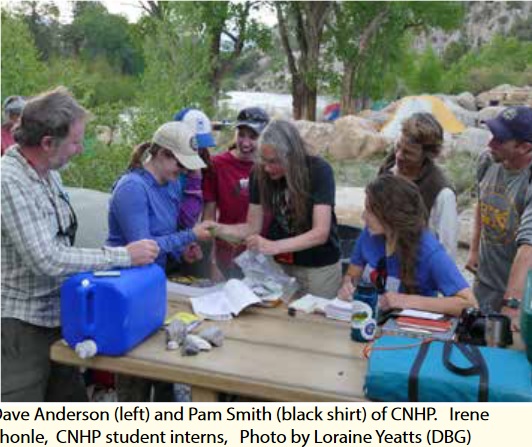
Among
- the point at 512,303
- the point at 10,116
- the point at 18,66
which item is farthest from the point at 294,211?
→ the point at 18,66

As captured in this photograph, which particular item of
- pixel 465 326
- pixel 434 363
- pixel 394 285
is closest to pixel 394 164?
pixel 394 285

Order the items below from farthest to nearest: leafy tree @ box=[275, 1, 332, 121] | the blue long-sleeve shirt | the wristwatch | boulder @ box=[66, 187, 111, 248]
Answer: leafy tree @ box=[275, 1, 332, 121], boulder @ box=[66, 187, 111, 248], the blue long-sleeve shirt, the wristwatch

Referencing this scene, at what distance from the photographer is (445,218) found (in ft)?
10.9

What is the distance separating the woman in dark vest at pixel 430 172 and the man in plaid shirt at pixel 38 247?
1466mm

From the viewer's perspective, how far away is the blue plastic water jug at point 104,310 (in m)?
2.29

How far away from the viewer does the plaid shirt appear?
7.49 ft

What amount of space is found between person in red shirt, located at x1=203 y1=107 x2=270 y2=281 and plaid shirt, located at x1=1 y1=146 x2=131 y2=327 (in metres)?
1.22

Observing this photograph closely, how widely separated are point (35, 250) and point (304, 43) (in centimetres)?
2141

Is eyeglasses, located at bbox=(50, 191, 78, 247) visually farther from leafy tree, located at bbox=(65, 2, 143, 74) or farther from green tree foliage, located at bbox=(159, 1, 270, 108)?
green tree foliage, located at bbox=(159, 1, 270, 108)

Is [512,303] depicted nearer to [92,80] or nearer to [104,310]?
[104,310]

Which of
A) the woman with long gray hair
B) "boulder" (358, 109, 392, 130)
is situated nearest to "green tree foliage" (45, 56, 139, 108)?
the woman with long gray hair

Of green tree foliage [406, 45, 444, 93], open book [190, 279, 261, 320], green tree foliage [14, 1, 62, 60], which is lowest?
open book [190, 279, 261, 320]

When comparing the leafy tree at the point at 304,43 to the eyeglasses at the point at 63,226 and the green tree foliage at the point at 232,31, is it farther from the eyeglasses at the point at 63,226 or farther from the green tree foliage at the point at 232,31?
the eyeglasses at the point at 63,226

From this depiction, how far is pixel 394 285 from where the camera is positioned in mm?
2855
